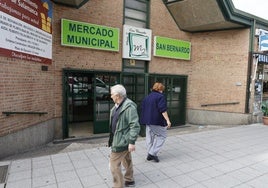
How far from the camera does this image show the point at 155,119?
4.65m

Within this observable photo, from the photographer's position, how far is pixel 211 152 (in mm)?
5578

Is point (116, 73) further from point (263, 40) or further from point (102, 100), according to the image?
point (263, 40)

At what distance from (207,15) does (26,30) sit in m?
6.47

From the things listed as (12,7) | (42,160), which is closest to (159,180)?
(42,160)

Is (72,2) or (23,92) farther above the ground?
(72,2)

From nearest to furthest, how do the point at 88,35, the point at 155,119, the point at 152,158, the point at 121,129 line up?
the point at 121,129 → the point at 155,119 → the point at 152,158 → the point at 88,35

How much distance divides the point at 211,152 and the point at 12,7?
569 cm

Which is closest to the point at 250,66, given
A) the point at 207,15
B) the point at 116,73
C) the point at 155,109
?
the point at 207,15

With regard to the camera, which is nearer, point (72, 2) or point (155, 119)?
point (155, 119)

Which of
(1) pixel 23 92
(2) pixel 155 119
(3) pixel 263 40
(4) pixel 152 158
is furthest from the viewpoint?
(3) pixel 263 40

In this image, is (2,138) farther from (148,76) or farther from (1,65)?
(148,76)

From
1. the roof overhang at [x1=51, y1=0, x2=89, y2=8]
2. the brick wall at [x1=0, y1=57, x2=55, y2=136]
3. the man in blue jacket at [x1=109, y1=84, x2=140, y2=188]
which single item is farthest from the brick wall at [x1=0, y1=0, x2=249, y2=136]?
the man in blue jacket at [x1=109, y1=84, x2=140, y2=188]

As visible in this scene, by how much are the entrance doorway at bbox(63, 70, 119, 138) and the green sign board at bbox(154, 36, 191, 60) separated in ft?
7.14

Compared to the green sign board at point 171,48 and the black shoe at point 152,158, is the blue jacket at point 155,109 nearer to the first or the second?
the black shoe at point 152,158
